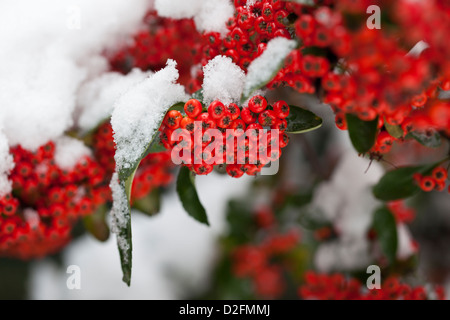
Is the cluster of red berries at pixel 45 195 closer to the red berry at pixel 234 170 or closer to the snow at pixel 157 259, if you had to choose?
the red berry at pixel 234 170

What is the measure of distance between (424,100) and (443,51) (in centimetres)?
18

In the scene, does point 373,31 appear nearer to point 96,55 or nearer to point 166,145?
point 166,145

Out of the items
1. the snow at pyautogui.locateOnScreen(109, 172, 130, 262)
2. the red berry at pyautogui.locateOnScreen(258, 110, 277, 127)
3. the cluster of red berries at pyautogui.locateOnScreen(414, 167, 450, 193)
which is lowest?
the snow at pyautogui.locateOnScreen(109, 172, 130, 262)

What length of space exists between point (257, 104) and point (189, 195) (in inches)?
12.3

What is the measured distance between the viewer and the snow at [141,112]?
0.82 m

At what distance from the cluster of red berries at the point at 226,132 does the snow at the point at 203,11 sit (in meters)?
0.25

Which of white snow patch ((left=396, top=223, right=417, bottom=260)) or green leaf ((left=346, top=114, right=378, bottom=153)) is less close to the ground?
green leaf ((left=346, top=114, right=378, bottom=153))

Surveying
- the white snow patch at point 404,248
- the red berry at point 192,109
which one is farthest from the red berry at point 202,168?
the white snow patch at point 404,248

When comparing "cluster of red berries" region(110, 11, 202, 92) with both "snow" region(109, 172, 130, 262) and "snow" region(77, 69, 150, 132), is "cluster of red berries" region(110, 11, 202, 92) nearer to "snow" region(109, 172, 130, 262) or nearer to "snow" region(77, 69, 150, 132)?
"snow" region(77, 69, 150, 132)

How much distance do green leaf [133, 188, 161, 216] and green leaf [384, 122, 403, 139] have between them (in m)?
0.82

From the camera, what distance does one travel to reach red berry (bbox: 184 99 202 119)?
820 mm

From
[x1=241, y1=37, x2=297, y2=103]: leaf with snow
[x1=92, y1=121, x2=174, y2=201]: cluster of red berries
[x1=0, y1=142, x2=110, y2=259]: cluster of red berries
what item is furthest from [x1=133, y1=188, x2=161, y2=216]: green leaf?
[x1=241, y1=37, x2=297, y2=103]: leaf with snow

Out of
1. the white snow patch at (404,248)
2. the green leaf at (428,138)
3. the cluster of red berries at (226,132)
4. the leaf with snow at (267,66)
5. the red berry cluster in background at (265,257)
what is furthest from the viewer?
the red berry cluster in background at (265,257)

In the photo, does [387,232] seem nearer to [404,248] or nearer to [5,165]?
[404,248]
